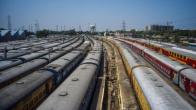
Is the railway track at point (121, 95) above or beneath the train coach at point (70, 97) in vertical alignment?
beneath

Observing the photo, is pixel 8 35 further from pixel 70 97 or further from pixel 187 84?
pixel 70 97

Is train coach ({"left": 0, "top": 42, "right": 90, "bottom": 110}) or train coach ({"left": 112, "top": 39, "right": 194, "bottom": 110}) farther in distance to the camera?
train coach ({"left": 0, "top": 42, "right": 90, "bottom": 110})

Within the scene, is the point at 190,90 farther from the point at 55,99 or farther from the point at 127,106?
the point at 55,99

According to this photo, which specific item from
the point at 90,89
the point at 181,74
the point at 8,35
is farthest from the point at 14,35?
the point at 90,89

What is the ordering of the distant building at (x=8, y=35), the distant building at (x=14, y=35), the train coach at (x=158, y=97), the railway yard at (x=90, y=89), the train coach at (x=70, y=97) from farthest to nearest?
1. the distant building at (x=14, y=35)
2. the distant building at (x=8, y=35)
3. the railway yard at (x=90, y=89)
4. the train coach at (x=70, y=97)
5. the train coach at (x=158, y=97)

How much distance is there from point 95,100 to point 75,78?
377 cm

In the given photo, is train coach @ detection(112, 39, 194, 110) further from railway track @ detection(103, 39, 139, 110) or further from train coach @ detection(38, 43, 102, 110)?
train coach @ detection(38, 43, 102, 110)

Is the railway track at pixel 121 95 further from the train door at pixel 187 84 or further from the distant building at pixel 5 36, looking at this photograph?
the distant building at pixel 5 36

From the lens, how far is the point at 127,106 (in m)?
21.1

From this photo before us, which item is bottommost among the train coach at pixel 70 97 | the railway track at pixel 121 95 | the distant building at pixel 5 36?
the railway track at pixel 121 95

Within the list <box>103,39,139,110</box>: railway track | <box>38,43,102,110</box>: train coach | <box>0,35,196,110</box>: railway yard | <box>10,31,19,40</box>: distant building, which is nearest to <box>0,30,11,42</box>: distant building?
<box>10,31,19,40</box>: distant building

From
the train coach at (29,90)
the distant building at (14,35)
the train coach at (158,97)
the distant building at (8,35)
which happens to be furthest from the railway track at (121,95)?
the distant building at (14,35)

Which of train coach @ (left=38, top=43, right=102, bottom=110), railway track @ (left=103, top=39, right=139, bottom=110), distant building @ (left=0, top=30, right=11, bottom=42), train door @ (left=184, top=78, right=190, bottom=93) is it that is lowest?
railway track @ (left=103, top=39, right=139, bottom=110)

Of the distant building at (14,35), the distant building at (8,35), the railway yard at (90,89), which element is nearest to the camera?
the railway yard at (90,89)
